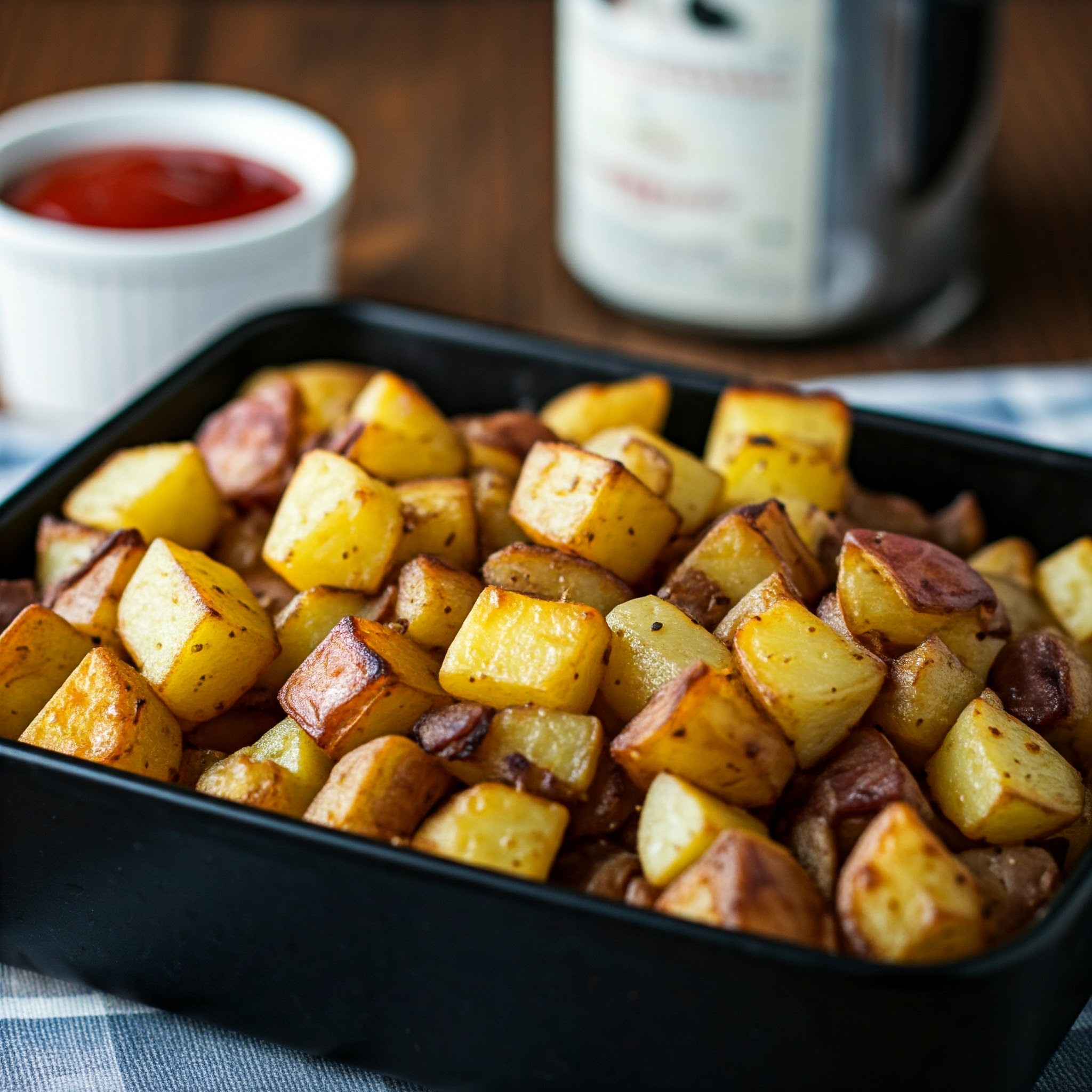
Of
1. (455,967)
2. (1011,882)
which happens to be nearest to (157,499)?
(455,967)

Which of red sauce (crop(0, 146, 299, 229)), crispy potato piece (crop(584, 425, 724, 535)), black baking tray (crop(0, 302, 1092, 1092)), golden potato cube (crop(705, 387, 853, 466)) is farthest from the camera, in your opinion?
Result: red sauce (crop(0, 146, 299, 229))

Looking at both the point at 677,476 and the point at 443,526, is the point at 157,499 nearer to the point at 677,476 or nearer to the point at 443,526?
the point at 443,526

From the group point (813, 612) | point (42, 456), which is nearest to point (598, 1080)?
point (813, 612)

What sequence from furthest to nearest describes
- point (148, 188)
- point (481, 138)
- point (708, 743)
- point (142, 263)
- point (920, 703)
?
point (481, 138) → point (148, 188) → point (142, 263) → point (920, 703) → point (708, 743)

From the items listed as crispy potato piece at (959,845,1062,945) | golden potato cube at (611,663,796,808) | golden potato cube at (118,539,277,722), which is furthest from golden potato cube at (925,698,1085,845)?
golden potato cube at (118,539,277,722)

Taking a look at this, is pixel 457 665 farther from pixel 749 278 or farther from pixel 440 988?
pixel 749 278

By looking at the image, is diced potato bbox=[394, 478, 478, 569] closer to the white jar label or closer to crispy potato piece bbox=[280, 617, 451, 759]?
crispy potato piece bbox=[280, 617, 451, 759]
